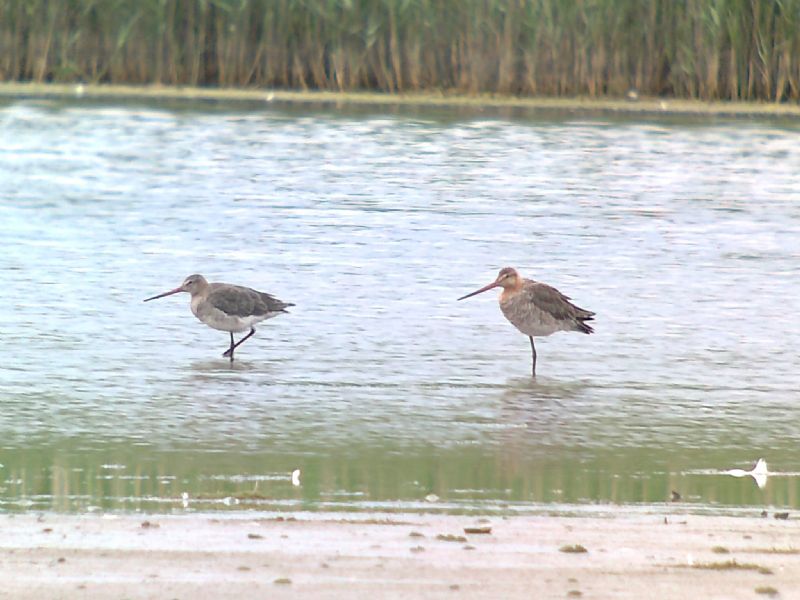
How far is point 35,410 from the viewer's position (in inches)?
280

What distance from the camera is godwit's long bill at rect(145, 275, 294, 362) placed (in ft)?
28.3

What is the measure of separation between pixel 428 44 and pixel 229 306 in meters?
11.6

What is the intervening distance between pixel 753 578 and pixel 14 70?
1708 cm

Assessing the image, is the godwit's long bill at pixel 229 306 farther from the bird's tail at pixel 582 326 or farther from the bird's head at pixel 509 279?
the bird's tail at pixel 582 326

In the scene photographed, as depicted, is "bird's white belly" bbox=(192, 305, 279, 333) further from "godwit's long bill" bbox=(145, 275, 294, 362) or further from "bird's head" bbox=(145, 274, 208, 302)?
"bird's head" bbox=(145, 274, 208, 302)

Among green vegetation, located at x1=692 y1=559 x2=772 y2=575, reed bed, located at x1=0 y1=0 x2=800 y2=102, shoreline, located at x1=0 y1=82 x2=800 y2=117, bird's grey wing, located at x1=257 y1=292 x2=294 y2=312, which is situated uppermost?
reed bed, located at x1=0 y1=0 x2=800 y2=102

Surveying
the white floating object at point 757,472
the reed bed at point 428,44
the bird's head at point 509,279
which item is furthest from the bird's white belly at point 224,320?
the reed bed at point 428,44

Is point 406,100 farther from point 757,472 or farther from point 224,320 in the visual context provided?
point 757,472

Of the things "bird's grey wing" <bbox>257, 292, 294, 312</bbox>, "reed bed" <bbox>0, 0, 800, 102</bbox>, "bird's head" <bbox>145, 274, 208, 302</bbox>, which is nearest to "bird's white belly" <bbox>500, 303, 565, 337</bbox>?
"bird's grey wing" <bbox>257, 292, 294, 312</bbox>

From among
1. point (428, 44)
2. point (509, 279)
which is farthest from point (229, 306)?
point (428, 44)

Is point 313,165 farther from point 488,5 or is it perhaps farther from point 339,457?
point 339,457

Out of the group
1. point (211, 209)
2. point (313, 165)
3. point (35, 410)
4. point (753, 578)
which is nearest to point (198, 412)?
point (35, 410)

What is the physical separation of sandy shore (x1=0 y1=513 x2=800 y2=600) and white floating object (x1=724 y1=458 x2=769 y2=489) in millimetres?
804

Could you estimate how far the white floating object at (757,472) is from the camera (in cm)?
625
